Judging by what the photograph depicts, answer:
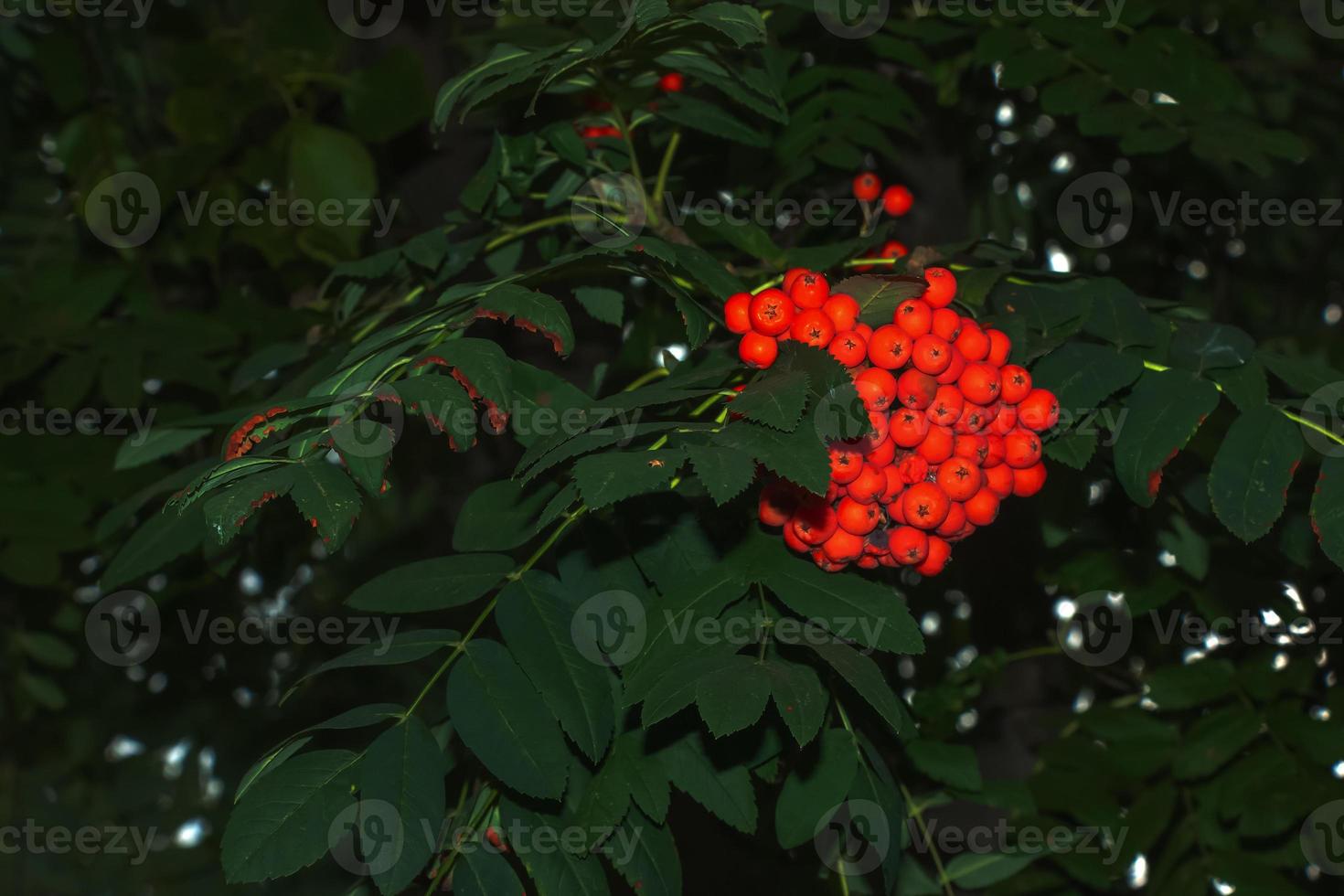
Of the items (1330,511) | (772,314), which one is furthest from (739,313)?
(1330,511)

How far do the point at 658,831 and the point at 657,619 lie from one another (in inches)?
8.8

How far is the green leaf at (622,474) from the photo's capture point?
894 mm

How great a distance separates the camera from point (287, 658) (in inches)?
104

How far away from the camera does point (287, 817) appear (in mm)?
1024

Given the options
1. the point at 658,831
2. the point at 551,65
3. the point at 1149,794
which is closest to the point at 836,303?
the point at 551,65

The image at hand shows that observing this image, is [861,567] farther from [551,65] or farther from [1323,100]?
[1323,100]

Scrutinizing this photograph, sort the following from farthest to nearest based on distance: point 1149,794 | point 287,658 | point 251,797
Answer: point 287,658, point 1149,794, point 251,797

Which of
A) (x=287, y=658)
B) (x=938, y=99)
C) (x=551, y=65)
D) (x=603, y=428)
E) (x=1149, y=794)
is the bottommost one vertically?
(x=287, y=658)

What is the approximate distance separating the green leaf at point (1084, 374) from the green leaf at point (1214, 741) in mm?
662

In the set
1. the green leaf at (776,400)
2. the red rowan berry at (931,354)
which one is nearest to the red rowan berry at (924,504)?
the red rowan berry at (931,354)

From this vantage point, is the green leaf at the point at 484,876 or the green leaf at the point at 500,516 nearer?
the green leaf at the point at 484,876

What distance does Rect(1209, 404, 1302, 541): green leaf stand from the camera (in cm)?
113

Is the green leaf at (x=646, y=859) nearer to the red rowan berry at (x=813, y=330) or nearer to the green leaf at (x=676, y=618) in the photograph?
the green leaf at (x=676, y=618)

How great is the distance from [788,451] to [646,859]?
0.45 meters
